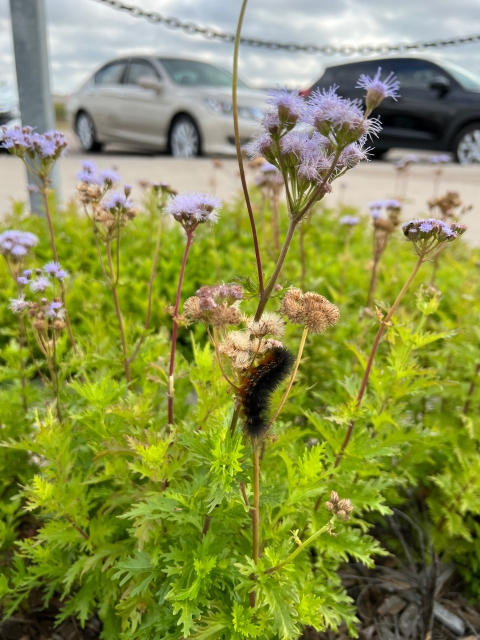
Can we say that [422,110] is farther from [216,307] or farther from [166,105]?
[216,307]

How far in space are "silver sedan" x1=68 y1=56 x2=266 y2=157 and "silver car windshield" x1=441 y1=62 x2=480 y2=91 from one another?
4280 millimetres

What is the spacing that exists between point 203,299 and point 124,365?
3.08ft

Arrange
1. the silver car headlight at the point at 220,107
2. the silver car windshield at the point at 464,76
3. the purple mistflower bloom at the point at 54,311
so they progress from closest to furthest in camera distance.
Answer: the purple mistflower bloom at the point at 54,311 → the silver car headlight at the point at 220,107 → the silver car windshield at the point at 464,76

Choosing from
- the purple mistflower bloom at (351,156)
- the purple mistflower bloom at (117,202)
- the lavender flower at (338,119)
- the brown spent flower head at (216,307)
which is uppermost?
the lavender flower at (338,119)

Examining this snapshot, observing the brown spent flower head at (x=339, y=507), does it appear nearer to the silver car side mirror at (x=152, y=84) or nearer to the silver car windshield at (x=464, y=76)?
the silver car side mirror at (x=152, y=84)

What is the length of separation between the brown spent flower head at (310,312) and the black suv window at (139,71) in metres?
11.2

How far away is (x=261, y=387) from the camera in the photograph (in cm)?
136

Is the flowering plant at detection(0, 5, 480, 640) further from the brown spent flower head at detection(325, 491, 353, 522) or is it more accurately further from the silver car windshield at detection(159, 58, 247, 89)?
the silver car windshield at detection(159, 58, 247, 89)

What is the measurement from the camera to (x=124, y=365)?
2.28m

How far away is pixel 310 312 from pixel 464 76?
12389mm

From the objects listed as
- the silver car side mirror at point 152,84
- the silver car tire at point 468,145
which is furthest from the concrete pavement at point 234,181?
the silver car side mirror at point 152,84

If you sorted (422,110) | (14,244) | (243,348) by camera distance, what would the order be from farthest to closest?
(422,110) → (14,244) → (243,348)

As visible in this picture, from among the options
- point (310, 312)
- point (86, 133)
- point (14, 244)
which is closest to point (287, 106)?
point (310, 312)

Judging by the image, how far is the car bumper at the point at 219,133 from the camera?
32.7 ft
